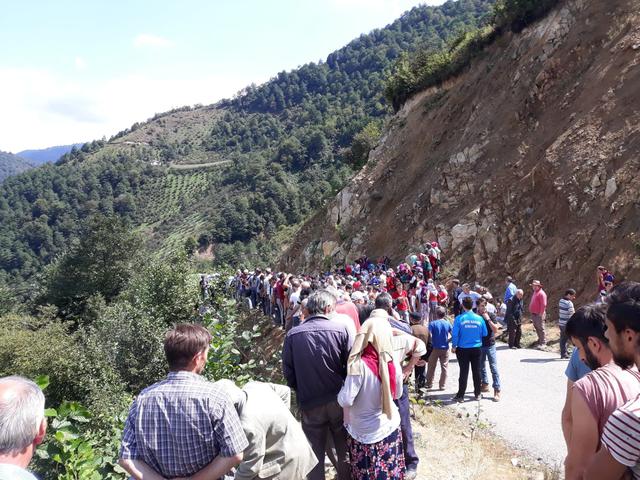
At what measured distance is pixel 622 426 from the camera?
2080 millimetres

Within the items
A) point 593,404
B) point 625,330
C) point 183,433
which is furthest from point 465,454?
point 183,433

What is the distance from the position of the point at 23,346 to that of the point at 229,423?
71.8 ft

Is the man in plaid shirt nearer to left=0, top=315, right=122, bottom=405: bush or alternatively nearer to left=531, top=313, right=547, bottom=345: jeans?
left=0, top=315, right=122, bottom=405: bush

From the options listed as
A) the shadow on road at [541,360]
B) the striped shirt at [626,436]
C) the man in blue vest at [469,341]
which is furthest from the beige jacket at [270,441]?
the shadow on road at [541,360]

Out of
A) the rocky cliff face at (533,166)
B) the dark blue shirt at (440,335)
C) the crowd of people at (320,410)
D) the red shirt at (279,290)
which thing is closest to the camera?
the crowd of people at (320,410)

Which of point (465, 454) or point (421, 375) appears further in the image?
point (421, 375)

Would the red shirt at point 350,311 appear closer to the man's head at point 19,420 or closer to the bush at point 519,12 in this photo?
the man's head at point 19,420

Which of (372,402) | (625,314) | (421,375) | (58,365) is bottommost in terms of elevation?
(58,365)

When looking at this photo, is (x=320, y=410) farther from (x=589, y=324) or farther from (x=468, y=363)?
(x=468, y=363)

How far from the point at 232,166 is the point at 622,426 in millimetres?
110504

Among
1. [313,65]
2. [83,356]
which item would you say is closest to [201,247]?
[83,356]

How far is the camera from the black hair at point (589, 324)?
9.77 ft

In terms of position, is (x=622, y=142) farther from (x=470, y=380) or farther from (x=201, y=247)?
(x=201, y=247)

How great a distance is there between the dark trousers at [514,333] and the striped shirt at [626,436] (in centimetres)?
882
